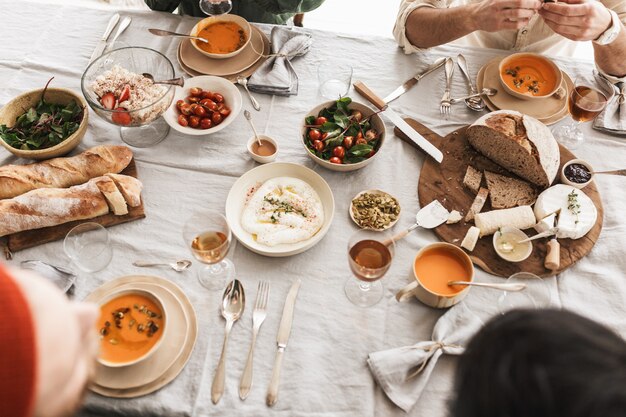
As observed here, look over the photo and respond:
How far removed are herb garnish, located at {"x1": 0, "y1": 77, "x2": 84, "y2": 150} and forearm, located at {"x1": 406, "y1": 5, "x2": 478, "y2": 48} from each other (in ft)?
4.35

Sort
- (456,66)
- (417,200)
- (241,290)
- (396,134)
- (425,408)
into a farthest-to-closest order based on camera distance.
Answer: (456,66) → (396,134) → (417,200) → (241,290) → (425,408)

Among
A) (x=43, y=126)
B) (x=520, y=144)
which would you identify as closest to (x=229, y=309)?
(x=43, y=126)

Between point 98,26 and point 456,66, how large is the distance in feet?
5.09

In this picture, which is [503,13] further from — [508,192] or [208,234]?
[208,234]

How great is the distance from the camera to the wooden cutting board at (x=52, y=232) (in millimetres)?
1498

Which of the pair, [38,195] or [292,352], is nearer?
[292,352]

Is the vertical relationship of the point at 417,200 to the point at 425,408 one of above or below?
above

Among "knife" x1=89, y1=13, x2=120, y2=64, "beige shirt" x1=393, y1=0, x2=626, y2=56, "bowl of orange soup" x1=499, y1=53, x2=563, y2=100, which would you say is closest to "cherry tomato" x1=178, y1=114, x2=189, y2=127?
"knife" x1=89, y1=13, x2=120, y2=64

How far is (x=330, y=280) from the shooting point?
1477 mm

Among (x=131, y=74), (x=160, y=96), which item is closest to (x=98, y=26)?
(x=131, y=74)

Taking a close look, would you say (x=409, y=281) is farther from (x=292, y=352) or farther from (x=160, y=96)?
(x=160, y=96)

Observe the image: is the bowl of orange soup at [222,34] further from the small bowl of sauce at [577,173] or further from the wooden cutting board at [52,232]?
the small bowl of sauce at [577,173]

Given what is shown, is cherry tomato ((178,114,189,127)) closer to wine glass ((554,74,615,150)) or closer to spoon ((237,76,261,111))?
spoon ((237,76,261,111))

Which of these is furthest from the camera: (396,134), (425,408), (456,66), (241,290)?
(456,66)
